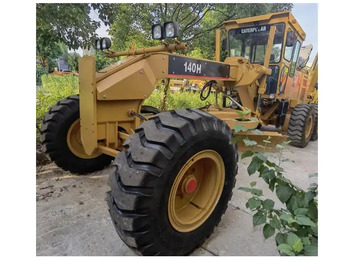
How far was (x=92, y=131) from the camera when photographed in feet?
8.48

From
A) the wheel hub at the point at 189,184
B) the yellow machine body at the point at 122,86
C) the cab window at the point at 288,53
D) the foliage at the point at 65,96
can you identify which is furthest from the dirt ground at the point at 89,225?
the cab window at the point at 288,53

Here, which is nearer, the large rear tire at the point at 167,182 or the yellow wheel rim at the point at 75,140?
the large rear tire at the point at 167,182

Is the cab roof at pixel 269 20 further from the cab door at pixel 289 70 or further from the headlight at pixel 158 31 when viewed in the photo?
the headlight at pixel 158 31

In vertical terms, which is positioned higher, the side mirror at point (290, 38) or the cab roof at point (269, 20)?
the cab roof at point (269, 20)

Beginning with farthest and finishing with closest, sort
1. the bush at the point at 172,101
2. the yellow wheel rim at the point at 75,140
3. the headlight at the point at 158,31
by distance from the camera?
1. the bush at the point at 172,101
2. the yellow wheel rim at the point at 75,140
3. the headlight at the point at 158,31

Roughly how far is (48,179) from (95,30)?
2123mm

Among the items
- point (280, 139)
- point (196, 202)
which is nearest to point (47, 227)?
point (196, 202)

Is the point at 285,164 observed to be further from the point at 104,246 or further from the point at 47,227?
the point at 47,227

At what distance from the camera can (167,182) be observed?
183cm

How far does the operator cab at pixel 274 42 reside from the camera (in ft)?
15.9

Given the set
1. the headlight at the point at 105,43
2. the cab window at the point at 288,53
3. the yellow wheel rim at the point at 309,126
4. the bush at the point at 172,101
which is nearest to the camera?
the headlight at the point at 105,43

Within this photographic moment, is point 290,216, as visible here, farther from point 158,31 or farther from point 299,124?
point 299,124

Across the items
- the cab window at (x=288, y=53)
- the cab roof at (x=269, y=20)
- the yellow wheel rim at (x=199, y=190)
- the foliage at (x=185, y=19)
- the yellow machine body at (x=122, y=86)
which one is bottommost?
the yellow wheel rim at (x=199, y=190)

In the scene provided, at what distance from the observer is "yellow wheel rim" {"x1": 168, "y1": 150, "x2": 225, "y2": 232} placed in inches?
86.3
